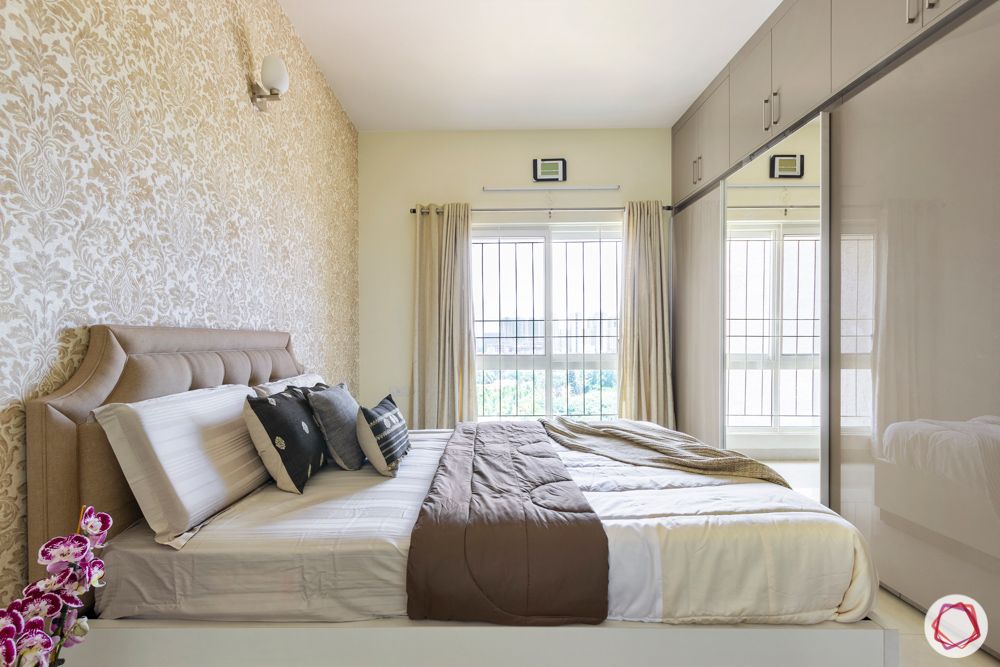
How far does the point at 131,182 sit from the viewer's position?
1526 mm

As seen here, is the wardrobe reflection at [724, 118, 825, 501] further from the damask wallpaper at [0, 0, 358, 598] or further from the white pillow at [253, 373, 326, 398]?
the damask wallpaper at [0, 0, 358, 598]

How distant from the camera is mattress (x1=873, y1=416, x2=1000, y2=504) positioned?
1.53 metres

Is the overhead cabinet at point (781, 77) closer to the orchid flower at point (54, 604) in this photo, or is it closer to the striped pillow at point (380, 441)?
the striped pillow at point (380, 441)

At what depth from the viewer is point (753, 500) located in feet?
4.95

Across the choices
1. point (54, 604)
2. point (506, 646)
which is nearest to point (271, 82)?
point (54, 604)

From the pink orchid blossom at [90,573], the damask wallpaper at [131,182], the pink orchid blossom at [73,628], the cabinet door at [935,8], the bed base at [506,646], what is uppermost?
the cabinet door at [935,8]

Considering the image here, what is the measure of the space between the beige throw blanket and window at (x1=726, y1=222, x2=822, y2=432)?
0.72 meters

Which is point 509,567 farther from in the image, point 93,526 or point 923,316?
point 923,316

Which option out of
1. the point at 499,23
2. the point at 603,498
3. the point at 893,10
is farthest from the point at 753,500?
the point at 499,23

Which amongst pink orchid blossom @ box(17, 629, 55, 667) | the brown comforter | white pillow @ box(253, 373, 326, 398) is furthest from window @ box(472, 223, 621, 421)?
pink orchid blossom @ box(17, 629, 55, 667)

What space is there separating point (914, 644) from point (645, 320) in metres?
2.69

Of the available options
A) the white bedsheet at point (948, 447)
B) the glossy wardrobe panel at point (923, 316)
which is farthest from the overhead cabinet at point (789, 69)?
the white bedsheet at point (948, 447)

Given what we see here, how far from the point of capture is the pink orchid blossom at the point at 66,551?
2.83 ft

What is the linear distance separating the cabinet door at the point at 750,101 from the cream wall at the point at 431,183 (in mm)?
1081
